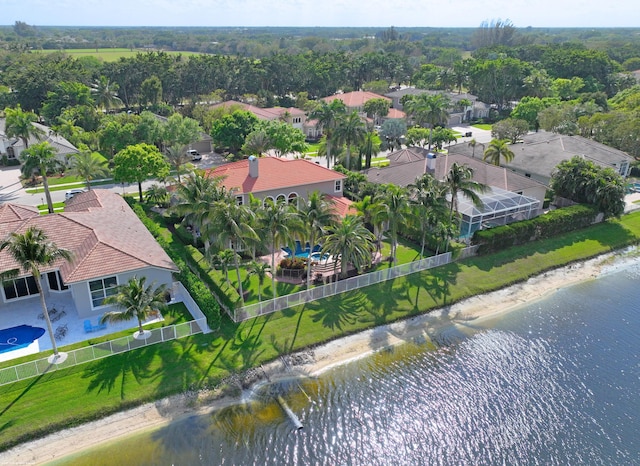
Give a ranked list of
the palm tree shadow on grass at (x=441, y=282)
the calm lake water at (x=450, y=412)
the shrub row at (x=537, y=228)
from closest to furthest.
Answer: the calm lake water at (x=450, y=412) → the palm tree shadow on grass at (x=441, y=282) → the shrub row at (x=537, y=228)

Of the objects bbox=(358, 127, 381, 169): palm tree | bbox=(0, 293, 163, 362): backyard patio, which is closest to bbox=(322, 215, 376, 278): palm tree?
bbox=(0, 293, 163, 362): backyard patio

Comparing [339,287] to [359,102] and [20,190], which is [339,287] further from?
[359,102]

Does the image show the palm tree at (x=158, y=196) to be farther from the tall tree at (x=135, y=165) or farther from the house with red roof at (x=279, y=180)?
the house with red roof at (x=279, y=180)

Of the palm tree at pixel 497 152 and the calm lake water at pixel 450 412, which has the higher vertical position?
the palm tree at pixel 497 152

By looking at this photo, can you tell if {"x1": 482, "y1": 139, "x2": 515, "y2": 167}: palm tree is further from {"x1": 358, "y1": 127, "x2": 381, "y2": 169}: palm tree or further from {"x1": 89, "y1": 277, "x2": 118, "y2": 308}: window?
{"x1": 89, "y1": 277, "x2": 118, "y2": 308}: window

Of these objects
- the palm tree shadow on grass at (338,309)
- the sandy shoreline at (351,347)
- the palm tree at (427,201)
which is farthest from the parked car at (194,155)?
the sandy shoreline at (351,347)

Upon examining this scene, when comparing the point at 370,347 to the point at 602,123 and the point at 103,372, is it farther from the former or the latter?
the point at 602,123
